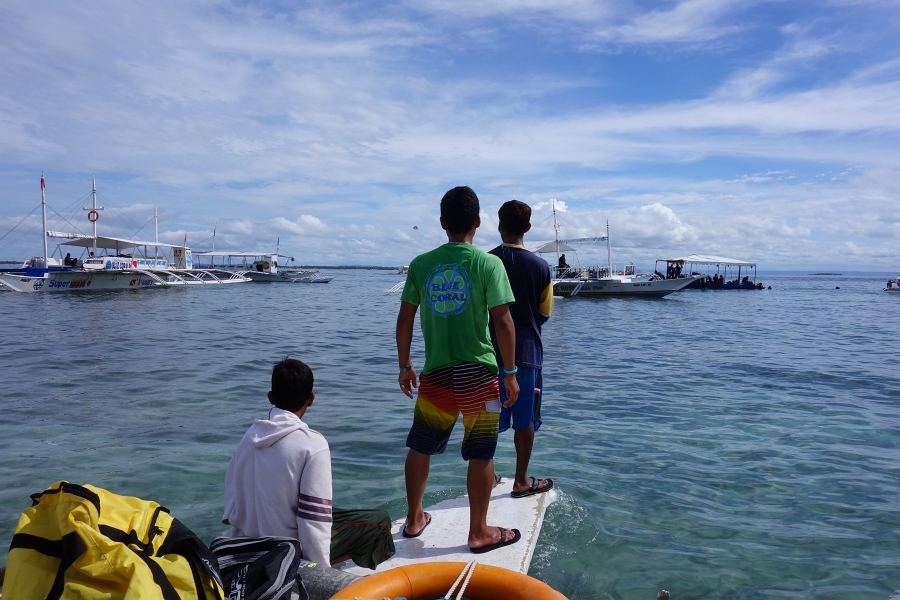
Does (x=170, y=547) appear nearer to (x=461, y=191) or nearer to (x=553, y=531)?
(x=461, y=191)

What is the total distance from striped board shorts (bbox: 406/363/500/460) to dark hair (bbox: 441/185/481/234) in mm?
818

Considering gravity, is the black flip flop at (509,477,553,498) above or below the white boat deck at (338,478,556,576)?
above

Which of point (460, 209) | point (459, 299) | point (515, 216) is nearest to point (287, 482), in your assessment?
point (459, 299)

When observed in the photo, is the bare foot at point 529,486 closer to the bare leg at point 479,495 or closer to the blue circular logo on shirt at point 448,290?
the bare leg at point 479,495

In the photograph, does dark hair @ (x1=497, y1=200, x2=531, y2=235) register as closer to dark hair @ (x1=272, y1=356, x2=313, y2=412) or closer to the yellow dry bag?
dark hair @ (x1=272, y1=356, x2=313, y2=412)

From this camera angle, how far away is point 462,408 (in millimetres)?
3508

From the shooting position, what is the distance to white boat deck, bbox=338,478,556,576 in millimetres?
3555

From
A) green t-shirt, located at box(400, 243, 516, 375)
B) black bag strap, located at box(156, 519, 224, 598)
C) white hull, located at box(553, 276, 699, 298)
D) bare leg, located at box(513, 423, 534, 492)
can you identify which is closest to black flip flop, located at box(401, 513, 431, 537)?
bare leg, located at box(513, 423, 534, 492)

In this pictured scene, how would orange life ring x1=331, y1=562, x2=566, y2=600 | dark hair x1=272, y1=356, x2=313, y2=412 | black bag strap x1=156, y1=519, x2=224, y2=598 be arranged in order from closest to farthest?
black bag strap x1=156, y1=519, x2=224, y2=598
orange life ring x1=331, y1=562, x2=566, y2=600
dark hair x1=272, y1=356, x2=313, y2=412

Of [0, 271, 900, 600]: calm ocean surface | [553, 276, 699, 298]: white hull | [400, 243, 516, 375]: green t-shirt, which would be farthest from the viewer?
[553, 276, 699, 298]: white hull

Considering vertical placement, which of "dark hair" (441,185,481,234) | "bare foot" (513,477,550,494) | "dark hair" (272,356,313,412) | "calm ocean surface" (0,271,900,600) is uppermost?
"dark hair" (441,185,481,234)

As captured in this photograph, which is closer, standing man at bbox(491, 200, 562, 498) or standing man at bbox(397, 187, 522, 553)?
standing man at bbox(397, 187, 522, 553)

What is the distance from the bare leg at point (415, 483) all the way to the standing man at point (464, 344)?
83 mm

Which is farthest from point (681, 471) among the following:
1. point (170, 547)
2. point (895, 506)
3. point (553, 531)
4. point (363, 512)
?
point (170, 547)
